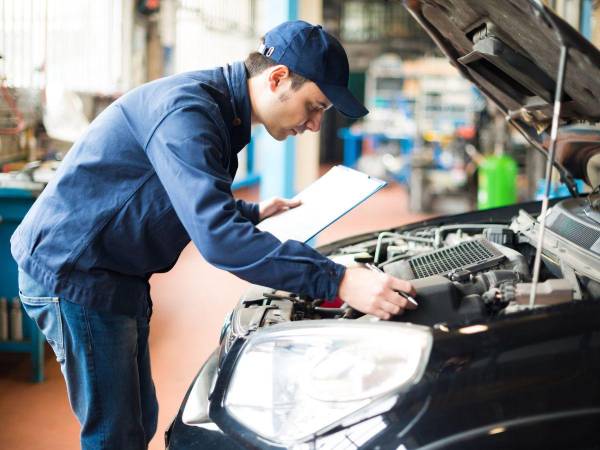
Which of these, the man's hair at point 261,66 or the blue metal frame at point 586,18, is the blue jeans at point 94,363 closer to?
the man's hair at point 261,66

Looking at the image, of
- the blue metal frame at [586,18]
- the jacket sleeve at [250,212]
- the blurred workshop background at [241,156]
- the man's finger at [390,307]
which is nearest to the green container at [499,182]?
the blurred workshop background at [241,156]

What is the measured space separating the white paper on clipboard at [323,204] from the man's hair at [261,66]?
0.37 meters

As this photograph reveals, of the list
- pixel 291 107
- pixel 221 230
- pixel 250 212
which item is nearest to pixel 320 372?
pixel 221 230

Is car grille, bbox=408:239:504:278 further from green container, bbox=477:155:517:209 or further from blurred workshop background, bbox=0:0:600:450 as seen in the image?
green container, bbox=477:155:517:209

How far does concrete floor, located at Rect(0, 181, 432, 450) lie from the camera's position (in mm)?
2838

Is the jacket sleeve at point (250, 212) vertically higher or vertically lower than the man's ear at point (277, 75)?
lower

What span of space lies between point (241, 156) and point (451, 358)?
9.04 m

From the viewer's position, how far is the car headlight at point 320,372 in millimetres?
1334

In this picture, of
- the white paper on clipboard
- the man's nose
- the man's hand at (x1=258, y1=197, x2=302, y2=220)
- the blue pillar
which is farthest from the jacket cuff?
the blue pillar

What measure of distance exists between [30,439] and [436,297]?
1.89m

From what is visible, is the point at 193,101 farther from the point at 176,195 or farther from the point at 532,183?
the point at 532,183

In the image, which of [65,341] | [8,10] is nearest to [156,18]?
[8,10]

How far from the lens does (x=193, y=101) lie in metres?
1.55

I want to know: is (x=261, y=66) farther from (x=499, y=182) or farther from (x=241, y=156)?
(x=241, y=156)
